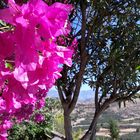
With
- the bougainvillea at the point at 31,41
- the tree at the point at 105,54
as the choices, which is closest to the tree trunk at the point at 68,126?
the tree at the point at 105,54

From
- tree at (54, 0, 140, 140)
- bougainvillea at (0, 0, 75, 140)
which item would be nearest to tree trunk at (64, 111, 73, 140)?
tree at (54, 0, 140, 140)

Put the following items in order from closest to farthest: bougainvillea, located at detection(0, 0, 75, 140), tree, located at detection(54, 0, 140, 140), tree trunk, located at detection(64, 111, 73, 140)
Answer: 1. bougainvillea, located at detection(0, 0, 75, 140)
2. tree, located at detection(54, 0, 140, 140)
3. tree trunk, located at detection(64, 111, 73, 140)

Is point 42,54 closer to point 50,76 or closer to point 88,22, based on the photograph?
point 50,76

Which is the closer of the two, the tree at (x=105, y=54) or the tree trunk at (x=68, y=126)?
the tree at (x=105, y=54)

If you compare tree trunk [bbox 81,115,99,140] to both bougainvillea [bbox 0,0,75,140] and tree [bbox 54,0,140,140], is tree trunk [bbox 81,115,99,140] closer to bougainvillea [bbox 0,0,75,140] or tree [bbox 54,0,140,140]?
tree [bbox 54,0,140,140]

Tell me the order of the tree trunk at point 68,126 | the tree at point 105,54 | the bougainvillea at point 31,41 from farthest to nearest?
the tree trunk at point 68,126 → the tree at point 105,54 → the bougainvillea at point 31,41

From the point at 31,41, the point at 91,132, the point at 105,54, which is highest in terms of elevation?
the point at 105,54

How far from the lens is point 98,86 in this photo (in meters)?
5.51

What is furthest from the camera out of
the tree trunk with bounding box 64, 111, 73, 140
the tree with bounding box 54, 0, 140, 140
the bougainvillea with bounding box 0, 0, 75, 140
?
the tree trunk with bounding box 64, 111, 73, 140

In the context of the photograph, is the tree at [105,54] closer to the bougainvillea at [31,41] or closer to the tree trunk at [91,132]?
the tree trunk at [91,132]

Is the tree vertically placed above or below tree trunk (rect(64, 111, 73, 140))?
above

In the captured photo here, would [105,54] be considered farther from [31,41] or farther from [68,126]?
[31,41]

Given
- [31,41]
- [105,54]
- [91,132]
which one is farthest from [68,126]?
[31,41]

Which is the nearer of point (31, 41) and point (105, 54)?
point (31, 41)
